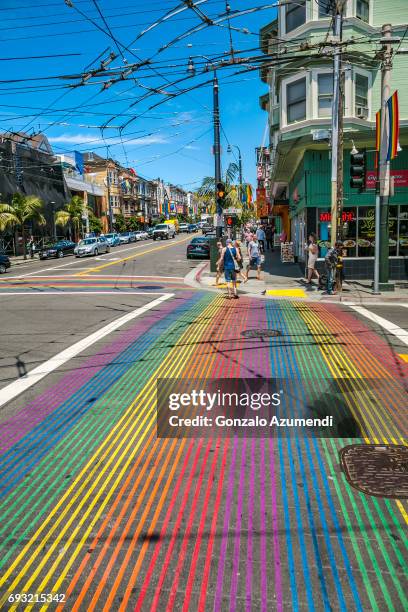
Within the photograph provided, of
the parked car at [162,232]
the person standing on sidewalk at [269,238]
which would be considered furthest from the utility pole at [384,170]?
the parked car at [162,232]

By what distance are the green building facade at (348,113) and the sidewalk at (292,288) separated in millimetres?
1884

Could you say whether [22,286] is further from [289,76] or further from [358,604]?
[358,604]

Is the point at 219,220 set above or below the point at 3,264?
above

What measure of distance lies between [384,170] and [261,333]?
8626 millimetres

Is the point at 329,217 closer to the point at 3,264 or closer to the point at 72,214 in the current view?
the point at 3,264

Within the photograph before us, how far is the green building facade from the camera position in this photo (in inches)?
677

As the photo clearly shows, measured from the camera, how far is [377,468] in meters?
4.20

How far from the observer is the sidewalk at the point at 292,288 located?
48.1ft

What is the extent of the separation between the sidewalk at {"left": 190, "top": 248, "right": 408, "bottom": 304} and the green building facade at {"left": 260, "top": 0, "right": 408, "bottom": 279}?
1.88m

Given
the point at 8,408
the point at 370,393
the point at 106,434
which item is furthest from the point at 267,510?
the point at 8,408

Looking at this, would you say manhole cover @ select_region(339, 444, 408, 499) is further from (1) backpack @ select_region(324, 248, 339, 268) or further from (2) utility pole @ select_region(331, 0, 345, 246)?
(2) utility pole @ select_region(331, 0, 345, 246)

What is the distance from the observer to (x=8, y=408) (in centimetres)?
584

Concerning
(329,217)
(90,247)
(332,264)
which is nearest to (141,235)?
(90,247)

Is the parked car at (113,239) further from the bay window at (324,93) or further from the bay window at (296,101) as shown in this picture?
the bay window at (324,93)
